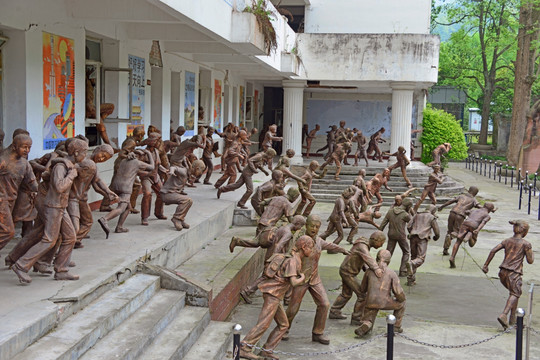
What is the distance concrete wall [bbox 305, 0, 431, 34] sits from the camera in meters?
23.0

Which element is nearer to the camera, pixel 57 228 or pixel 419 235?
pixel 57 228

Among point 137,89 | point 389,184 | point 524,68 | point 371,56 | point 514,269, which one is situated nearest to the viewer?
point 514,269

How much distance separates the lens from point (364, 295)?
8023mm

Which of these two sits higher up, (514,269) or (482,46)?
(482,46)

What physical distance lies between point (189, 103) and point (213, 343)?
10.9m

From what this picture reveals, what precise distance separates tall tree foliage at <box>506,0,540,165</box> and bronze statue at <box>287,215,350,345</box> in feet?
76.7

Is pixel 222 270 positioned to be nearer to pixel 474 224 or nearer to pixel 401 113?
pixel 474 224

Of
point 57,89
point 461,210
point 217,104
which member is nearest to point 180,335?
point 57,89

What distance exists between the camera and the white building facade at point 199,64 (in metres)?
9.12

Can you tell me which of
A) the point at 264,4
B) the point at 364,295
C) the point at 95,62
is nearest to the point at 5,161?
the point at 364,295

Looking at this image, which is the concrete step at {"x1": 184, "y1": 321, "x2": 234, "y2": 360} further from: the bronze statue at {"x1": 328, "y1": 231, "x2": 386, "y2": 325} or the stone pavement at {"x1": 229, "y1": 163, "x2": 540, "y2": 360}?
the bronze statue at {"x1": 328, "y1": 231, "x2": 386, "y2": 325}

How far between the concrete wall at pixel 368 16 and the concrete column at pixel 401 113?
3048 millimetres

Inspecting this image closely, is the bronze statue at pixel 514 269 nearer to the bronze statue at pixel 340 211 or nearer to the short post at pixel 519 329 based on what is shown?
the short post at pixel 519 329

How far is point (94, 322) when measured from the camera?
574cm
